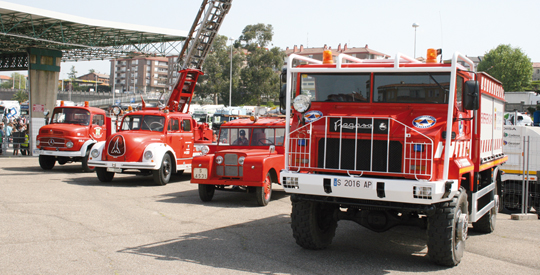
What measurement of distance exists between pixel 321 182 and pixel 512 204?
7.81 metres

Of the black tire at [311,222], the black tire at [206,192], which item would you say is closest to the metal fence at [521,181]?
the black tire at [311,222]

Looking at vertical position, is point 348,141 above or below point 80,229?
above

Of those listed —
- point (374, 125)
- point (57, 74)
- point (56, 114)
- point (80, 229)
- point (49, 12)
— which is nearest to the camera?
point (374, 125)

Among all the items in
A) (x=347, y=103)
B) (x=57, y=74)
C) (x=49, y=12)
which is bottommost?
(x=347, y=103)

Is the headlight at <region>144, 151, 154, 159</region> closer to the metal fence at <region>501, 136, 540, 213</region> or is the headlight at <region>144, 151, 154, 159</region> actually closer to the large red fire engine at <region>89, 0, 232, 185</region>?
the large red fire engine at <region>89, 0, 232, 185</region>

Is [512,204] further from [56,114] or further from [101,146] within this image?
[56,114]

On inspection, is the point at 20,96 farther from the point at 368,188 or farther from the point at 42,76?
the point at 368,188

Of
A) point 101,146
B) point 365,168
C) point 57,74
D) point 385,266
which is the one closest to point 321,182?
→ point 365,168

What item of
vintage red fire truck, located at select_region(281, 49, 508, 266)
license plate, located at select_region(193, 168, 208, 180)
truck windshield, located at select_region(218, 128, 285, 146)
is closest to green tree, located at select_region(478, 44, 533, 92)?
truck windshield, located at select_region(218, 128, 285, 146)

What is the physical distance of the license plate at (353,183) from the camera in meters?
5.94

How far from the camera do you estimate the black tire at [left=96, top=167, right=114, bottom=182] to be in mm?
14588

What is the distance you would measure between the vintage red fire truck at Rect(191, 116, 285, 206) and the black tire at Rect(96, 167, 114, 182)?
441 centimetres

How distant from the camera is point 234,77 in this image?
7012 centimetres

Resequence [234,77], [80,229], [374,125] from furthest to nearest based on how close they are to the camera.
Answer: [234,77]
[80,229]
[374,125]
